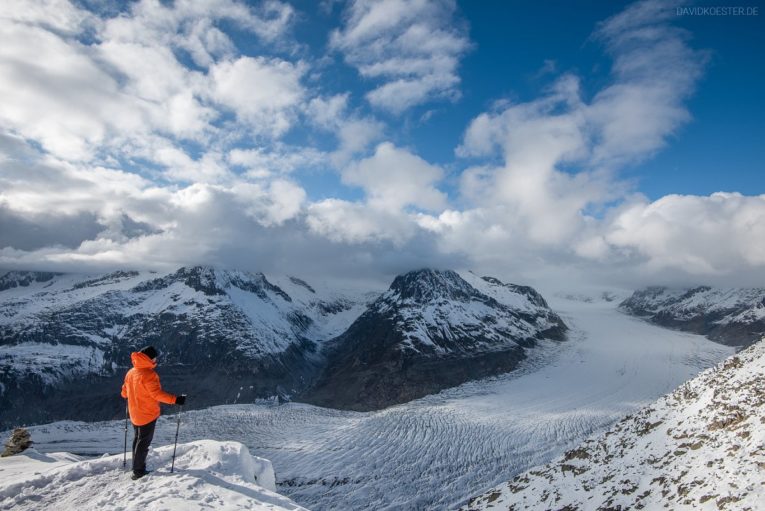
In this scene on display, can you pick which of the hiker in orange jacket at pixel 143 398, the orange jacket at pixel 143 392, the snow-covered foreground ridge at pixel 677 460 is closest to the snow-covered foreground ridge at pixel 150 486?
the hiker in orange jacket at pixel 143 398

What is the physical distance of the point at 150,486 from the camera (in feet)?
36.8

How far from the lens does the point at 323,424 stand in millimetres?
76000

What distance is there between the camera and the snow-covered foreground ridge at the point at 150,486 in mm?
10415

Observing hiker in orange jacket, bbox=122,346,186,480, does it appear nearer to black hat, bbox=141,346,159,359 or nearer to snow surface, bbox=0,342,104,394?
black hat, bbox=141,346,159,359

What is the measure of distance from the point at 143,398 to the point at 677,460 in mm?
22535

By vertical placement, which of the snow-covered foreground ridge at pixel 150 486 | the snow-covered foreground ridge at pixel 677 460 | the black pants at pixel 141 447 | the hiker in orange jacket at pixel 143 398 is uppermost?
the hiker in orange jacket at pixel 143 398

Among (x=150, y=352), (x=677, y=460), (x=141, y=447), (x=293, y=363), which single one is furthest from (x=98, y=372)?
(x=677, y=460)

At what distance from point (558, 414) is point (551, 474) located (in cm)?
5176

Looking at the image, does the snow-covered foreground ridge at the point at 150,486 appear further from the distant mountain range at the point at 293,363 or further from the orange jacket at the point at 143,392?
the distant mountain range at the point at 293,363

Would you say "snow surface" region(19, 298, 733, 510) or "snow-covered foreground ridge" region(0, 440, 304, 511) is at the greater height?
"snow-covered foreground ridge" region(0, 440, 304, 511)

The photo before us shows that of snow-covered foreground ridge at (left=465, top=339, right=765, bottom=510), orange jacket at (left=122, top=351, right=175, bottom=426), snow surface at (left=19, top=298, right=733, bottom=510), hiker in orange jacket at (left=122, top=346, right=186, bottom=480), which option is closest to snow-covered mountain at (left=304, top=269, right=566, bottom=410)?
snow surface at (left=19, top=298, right=733, bottom=510)

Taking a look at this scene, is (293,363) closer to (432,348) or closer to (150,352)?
(432,348)

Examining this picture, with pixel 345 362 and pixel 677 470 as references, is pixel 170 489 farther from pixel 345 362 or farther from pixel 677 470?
pixel 345 362

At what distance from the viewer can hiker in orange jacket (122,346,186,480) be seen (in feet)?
38.6
